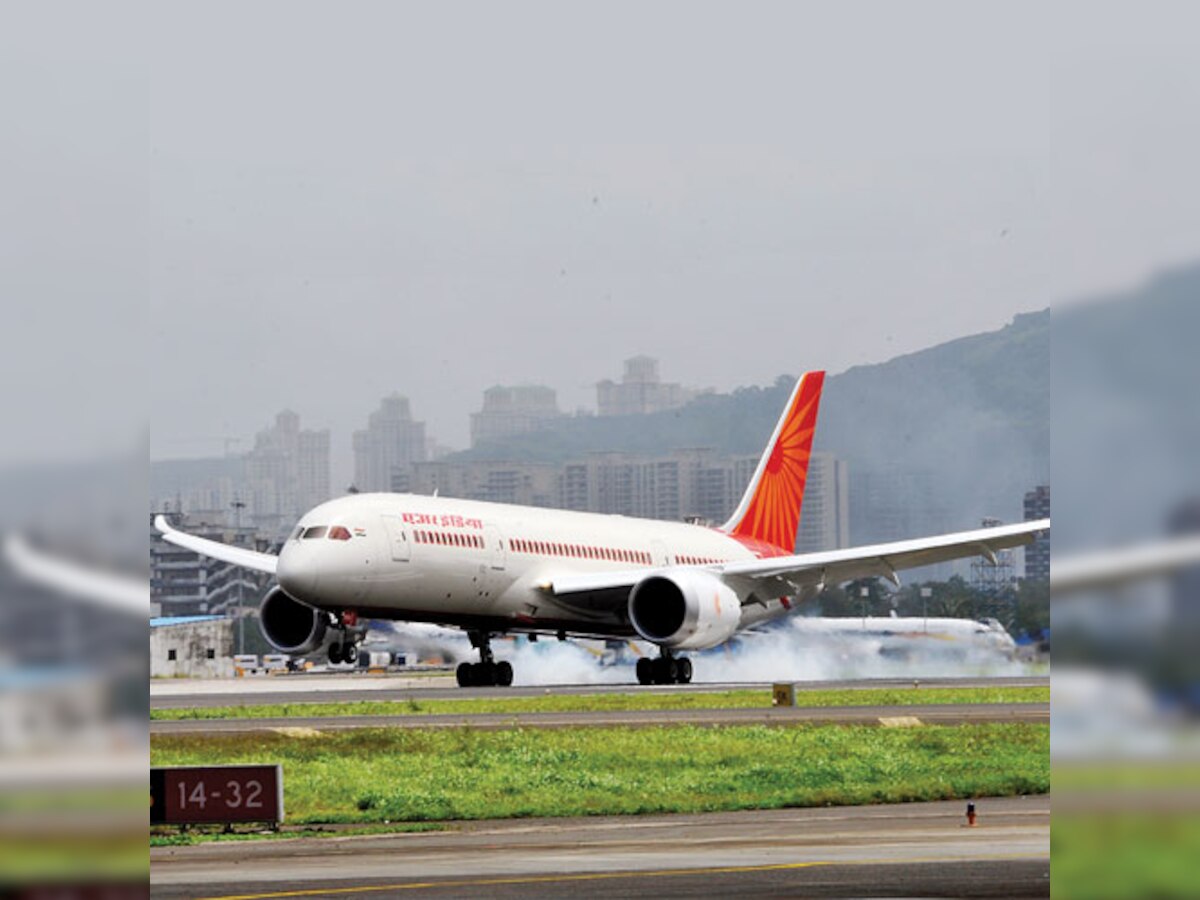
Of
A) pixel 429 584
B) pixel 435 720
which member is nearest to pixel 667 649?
pixel 429 584

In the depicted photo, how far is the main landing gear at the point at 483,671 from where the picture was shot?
221ft

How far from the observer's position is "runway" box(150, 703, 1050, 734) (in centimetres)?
4184

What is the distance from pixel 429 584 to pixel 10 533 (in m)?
55.7

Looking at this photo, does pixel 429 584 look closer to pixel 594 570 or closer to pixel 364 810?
pixel 594 570

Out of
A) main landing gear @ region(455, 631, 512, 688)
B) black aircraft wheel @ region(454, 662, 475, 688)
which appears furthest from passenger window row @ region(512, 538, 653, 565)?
black aircraft wheel @ region(454, 662, 475, 688)

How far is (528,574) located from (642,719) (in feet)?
70.8

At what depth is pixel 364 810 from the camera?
98.1 ft

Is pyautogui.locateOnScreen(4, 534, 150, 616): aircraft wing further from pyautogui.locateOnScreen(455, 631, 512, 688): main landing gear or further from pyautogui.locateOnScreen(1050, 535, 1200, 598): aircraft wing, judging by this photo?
pyautogui.locateOnScreen(455, 631, 512, 688): main landing gear

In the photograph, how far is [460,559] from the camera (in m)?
60.9

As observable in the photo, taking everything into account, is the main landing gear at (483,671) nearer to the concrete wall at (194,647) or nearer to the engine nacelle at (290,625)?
the engine nacelle at (290,625)

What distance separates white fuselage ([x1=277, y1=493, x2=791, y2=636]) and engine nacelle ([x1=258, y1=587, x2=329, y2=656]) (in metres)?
5.08

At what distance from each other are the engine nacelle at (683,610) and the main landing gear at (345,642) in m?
8.65

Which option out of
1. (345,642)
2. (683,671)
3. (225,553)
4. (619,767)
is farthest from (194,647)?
(619,767)

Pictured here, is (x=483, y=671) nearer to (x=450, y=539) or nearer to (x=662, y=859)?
(x=450, y=539)
